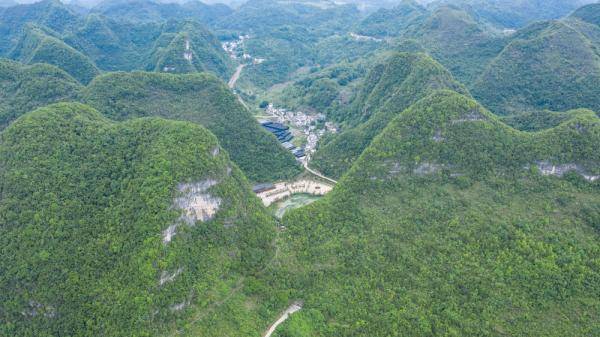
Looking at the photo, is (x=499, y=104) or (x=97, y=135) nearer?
(x=97, y=135)

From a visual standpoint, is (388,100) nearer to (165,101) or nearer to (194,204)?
(165,101)

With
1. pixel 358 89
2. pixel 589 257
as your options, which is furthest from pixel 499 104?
pixel 589 257

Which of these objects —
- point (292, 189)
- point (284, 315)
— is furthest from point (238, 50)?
point (284, 315)

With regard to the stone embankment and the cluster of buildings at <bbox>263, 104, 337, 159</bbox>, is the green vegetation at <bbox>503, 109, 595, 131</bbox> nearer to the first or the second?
the stone embankment

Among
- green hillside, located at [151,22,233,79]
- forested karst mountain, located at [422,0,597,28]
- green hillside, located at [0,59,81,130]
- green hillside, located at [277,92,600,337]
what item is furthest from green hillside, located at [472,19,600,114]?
green hillside, located at [0,59,81,130]

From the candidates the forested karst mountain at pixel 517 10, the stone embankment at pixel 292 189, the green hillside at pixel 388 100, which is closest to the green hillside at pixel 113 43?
the green hillside at pixel 388 100

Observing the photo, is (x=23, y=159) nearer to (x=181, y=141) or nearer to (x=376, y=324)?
(x=181, y=141)
